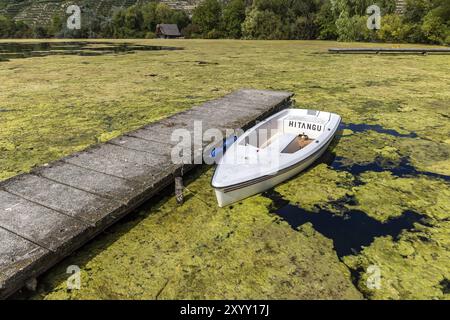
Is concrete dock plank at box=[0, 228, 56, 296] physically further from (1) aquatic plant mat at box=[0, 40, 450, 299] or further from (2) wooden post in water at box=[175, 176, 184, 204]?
(2) wooden post in water at box=[175, 176, 184, 204]

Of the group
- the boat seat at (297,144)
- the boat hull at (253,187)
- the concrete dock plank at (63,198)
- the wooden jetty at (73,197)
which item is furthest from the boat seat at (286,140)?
the concrete dock plank at (63,198)

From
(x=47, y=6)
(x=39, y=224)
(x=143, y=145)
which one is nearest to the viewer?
(x=39, y=224)

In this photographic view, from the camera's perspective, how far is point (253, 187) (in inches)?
209

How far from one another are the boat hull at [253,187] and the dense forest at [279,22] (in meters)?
32.5

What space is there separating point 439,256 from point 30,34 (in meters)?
70.7

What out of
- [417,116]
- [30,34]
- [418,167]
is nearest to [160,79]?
[417,116]

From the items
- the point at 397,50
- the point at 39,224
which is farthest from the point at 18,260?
the point at 397,50

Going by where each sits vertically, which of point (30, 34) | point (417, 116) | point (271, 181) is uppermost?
point (30, 34)

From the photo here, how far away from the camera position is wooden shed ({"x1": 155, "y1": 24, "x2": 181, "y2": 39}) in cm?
5788

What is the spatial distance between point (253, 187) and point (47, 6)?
145 metres

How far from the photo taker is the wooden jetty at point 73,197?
142 inches

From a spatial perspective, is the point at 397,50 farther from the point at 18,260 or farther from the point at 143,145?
the point at 18,260

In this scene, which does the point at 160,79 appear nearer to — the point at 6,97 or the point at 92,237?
the point at 6,97

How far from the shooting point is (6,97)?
1177cm
